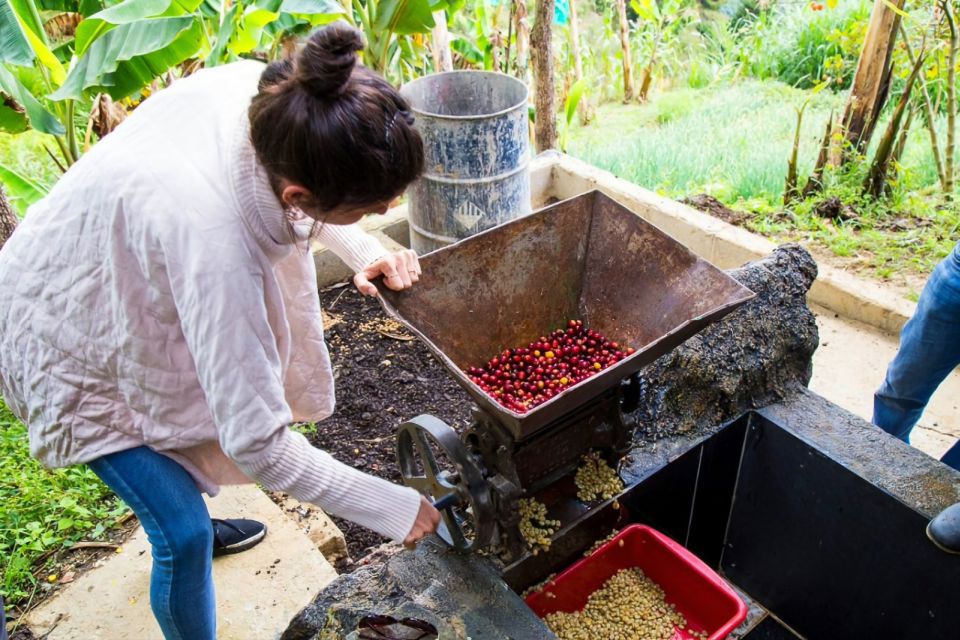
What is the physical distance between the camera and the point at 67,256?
4.93 ft

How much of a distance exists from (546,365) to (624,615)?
75 centimetres

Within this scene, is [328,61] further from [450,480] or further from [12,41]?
[12,41]

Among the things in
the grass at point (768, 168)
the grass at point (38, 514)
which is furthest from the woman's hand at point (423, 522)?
the grass at point (768, 168)

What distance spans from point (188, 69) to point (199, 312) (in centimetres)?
369

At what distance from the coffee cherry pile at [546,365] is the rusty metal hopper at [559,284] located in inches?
1.8

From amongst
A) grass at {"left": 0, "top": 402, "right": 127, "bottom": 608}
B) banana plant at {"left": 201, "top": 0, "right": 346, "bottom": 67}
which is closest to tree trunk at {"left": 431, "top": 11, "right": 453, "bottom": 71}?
banana plant at {"left": 201, "top": 0, "right": 346, "bottom": 67}

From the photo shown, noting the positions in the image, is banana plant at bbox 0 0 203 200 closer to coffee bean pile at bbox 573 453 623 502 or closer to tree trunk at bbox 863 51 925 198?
coffee bean pile at bbox 573 453 623 502

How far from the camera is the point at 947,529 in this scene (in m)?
1.86

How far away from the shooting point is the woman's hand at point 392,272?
183 centimetres

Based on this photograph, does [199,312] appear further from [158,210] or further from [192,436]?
[192,436]

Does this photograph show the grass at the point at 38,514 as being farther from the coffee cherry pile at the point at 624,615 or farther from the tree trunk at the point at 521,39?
the tree trunk at the point at 521,39

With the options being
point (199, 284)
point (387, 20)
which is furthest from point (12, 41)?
point (199, 284)

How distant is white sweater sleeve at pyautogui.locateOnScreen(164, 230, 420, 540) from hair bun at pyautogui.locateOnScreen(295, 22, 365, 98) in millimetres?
327

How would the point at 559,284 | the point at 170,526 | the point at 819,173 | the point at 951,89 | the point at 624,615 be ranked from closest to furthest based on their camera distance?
1. the point at 170,526
2. the point at 624,615
3. the point at 559,284
4. the point at 951,89
5. the point at 819,173
